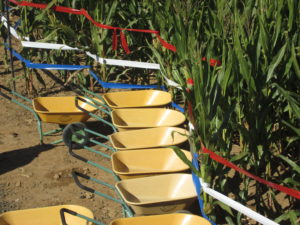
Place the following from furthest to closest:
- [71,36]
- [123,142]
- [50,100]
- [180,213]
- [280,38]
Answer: [71,36]
[50,100]
[123,142]
[280,38]
[180,213]

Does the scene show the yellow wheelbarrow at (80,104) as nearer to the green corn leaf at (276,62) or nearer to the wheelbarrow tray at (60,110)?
the wheelbarrow tray at (60,110)

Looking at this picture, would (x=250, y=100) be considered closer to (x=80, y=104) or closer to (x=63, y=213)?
(x=63, y=213)

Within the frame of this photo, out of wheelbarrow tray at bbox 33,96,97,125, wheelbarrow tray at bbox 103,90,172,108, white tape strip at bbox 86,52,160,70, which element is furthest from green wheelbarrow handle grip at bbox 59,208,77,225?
white tape strip at bbox 86,52,160,70

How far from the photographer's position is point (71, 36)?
6691 millimetres

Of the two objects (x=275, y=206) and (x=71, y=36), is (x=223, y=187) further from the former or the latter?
(x=71, y=36)

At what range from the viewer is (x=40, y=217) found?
3527 mm

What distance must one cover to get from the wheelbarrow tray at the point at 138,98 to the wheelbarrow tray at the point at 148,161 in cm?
127

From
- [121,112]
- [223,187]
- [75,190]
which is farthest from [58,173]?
[223,187]

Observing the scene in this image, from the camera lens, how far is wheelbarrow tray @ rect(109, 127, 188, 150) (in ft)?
15.9

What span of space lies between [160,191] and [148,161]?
1.65 ft

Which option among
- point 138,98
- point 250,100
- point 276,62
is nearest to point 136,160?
point 250,100

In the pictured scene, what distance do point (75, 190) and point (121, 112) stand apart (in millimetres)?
896

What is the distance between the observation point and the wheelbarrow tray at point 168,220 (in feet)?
11.1

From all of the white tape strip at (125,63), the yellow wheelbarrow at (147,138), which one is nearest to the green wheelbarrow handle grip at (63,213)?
the yellow wheelbarrow at (147,138)
